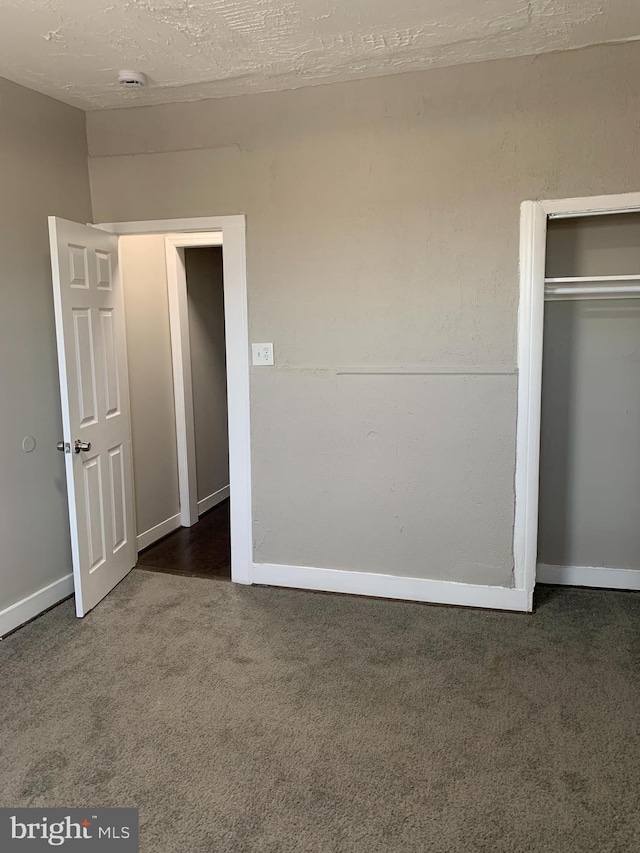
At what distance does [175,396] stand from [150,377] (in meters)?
0.33

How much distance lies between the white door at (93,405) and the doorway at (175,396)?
363 millimetres

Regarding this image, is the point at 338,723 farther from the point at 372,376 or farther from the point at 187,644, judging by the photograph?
the point at 372,376

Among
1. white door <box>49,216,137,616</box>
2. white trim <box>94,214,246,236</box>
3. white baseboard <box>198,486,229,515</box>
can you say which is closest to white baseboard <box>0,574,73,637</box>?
white door <box>49,216,137,616</box>

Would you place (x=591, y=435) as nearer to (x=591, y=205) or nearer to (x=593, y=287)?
(x=593, y=287)

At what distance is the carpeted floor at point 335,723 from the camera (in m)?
1.86

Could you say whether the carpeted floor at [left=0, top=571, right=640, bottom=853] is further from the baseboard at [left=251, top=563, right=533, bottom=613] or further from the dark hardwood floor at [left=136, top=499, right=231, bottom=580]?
the dark hardwood floor at [left=136, top=499, right=231, bottom=580]

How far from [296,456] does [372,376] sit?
0.60 metres

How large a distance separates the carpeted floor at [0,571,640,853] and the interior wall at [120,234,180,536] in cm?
99

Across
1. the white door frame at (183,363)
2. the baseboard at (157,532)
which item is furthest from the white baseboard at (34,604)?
the white door frame at (183,363)

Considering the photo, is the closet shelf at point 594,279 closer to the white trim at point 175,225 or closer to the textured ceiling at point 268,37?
the textured ceiling at point 268,37

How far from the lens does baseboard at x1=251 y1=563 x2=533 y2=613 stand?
3.18 m

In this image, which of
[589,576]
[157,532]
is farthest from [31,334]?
[589,576]

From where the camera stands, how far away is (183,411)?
4.48m

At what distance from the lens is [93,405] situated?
3271mm
